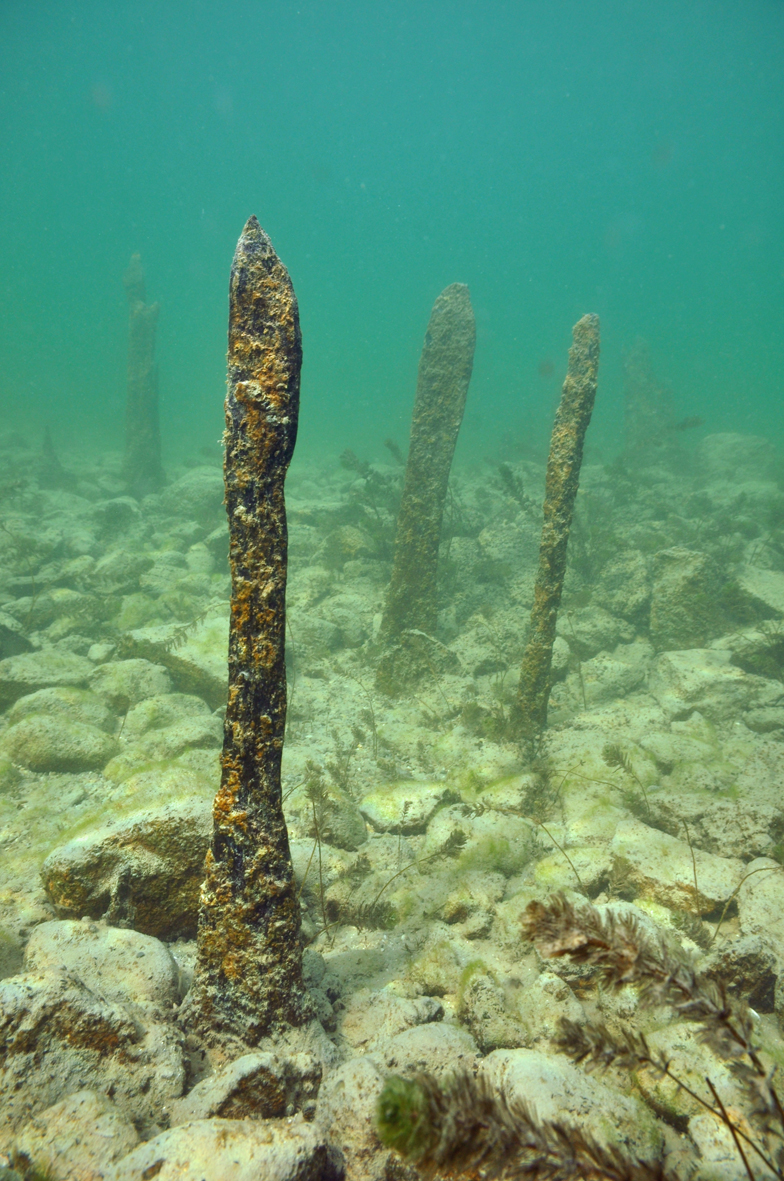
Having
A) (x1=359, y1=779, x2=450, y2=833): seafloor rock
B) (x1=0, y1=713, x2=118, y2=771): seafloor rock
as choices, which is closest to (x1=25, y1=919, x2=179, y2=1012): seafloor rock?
(x1=359, y1=779, x2=450, y2=833): seafloor rock

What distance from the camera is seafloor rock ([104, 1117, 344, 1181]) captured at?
191 cm

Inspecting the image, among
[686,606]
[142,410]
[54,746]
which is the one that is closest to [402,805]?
[54,746]

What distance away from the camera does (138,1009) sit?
273 cm

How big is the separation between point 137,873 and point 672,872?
3.46m

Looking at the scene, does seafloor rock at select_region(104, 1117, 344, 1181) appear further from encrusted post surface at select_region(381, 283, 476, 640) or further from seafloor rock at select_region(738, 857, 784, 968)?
encrusted post surface at select_region(381, 283, 476, 640)

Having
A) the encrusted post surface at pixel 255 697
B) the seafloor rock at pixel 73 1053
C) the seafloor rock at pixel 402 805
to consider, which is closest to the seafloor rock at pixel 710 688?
the seafloor rock at pixel 402 805

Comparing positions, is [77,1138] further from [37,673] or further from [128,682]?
[37,673]

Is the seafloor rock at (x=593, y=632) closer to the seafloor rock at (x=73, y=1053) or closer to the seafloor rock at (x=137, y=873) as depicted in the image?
the seafloor rock at (x=137, y=873)

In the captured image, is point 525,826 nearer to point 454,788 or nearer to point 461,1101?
point 454,788

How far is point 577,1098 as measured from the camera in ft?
7.65

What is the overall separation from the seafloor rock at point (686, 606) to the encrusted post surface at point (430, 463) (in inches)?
137

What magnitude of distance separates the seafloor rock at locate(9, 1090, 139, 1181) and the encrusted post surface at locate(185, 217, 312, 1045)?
0.57 m

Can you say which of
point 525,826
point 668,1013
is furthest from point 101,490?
point 668,1013

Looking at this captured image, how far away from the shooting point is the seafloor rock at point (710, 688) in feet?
22.1
